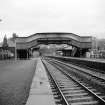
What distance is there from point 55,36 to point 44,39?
3.56 metres

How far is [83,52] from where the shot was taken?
6606cm

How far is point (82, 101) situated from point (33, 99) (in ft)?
7.23

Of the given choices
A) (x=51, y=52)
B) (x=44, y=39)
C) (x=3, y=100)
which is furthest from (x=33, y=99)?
(x=51, y=52)

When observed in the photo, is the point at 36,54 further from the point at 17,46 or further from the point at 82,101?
the point at 82,101

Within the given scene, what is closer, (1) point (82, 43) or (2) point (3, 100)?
(2) point (3, 100)

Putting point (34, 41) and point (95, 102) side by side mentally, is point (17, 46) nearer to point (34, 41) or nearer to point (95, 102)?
point (34, 41)

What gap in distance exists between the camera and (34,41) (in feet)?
195

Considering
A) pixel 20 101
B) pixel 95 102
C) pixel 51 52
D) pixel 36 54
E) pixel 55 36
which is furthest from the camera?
pixel 51 52

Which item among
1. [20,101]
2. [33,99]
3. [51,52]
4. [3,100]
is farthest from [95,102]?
[51,52]

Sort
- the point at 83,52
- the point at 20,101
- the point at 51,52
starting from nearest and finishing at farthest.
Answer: the point at 20,101 → the point at 83,52 → the point at 51,52

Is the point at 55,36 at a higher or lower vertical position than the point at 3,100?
higher

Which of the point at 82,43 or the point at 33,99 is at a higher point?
the point at 82,43

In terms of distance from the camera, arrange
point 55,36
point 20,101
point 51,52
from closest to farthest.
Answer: point 20,101 < point 55,36 < point 51,52

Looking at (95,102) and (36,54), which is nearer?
(95,102)
